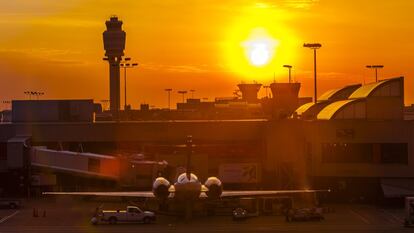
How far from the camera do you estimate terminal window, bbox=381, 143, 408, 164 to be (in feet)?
273

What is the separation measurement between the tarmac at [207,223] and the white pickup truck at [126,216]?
803mm

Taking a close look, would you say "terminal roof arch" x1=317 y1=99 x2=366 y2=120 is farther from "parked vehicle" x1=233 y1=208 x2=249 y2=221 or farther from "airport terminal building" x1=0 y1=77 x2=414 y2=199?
"parked vehicle" x1=233 y1=208 x2=249 y2=221

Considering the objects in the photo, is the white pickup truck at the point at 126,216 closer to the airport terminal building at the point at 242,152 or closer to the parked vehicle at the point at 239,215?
the parked vehicle at the point at 239,215

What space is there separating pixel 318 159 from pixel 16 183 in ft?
121

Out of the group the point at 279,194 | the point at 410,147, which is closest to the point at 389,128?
the point at 410,147

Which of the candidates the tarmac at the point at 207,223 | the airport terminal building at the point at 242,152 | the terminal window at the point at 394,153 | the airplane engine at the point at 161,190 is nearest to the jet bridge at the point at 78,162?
the airport terminal building at the point at 242,152

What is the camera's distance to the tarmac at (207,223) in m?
60.1

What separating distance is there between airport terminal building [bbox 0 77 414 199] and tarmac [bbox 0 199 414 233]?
7506mm

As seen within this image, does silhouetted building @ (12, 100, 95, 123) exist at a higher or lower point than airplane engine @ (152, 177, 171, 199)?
higher

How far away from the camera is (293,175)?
84438 mm

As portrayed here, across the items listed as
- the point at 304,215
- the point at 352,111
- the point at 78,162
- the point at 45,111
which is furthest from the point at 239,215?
the point at 45,111

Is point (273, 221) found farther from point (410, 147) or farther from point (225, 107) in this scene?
point (225, 107)

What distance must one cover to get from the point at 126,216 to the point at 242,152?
26424 millimetres

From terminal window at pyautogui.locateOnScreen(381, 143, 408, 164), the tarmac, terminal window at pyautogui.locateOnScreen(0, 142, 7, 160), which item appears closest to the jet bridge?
terminal window at pyautogui.locateOnScreen(0, 142, 7, 160)
